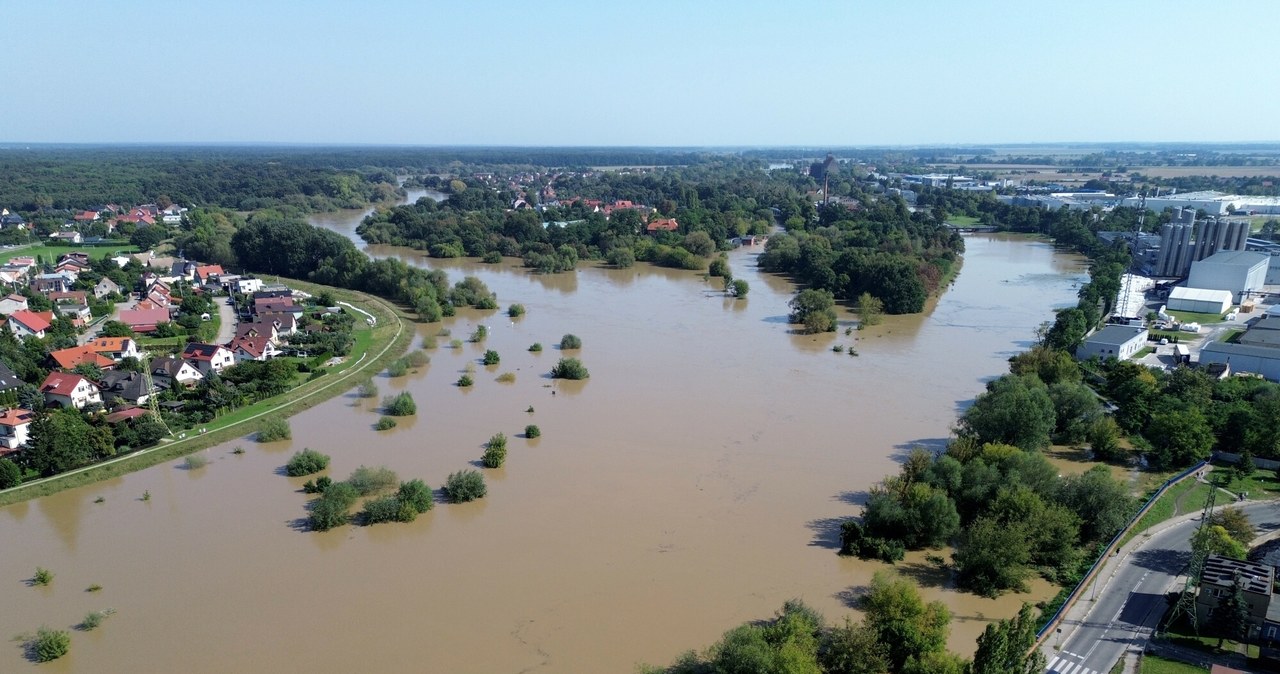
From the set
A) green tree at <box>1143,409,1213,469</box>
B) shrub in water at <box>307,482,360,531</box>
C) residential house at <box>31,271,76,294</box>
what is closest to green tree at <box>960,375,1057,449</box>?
green tree at <box>1143,409,1213,469</box>

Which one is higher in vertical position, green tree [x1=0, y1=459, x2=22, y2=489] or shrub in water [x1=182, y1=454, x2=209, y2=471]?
green tree [x1=0, y1=459, x2=22, y2=489]

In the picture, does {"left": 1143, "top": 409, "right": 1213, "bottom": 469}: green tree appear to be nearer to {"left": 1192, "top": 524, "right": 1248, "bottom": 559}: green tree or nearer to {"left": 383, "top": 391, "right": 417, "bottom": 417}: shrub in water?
{"left": 1192, "top": 524, "right": 1248, "bottom": 559}: green tree

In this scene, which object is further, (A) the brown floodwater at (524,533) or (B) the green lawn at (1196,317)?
(B) the green lawn at (1196,317)

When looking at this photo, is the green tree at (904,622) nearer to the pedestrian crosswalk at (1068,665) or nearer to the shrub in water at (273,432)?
the pedestrian crosswalk at (1068,665)

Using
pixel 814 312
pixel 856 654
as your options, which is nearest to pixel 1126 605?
pixel 856 654

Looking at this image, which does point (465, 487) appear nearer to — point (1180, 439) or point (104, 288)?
point (1180, 439)

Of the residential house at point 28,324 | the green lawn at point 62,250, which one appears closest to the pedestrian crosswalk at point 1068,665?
the residential house at point 28,324
